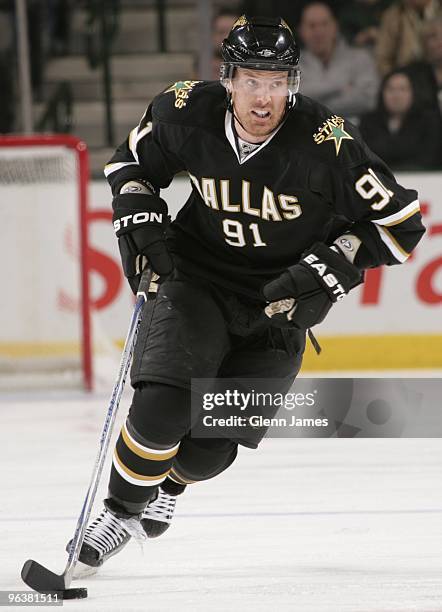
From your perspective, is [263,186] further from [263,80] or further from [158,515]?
[158,515]

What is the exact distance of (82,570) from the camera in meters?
2.61

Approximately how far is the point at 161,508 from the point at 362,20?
4.27 m

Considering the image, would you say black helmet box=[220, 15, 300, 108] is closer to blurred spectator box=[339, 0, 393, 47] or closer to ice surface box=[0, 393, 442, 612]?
ice surface box=[0, 393, 442, 612]

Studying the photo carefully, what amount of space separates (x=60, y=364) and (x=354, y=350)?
135 centimetres

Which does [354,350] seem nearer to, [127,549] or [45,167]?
[45,167]

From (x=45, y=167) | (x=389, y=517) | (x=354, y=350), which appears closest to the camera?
(x=389, y=517)

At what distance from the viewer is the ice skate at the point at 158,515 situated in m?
2.78

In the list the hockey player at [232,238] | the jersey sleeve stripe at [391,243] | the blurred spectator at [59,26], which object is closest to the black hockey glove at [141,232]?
the hockey player at [232,238]

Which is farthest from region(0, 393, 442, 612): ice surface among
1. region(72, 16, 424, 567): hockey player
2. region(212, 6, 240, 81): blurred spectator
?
region(212, 6, 240, 81): blurred spectator

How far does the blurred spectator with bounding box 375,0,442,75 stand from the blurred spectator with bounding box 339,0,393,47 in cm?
6

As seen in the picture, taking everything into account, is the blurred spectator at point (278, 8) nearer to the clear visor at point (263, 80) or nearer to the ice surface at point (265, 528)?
the ice surface at point (265, 528)

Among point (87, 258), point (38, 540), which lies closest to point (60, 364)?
point (87, 258)

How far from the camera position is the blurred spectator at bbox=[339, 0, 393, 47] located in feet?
21.2

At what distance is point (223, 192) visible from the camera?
2.61m
